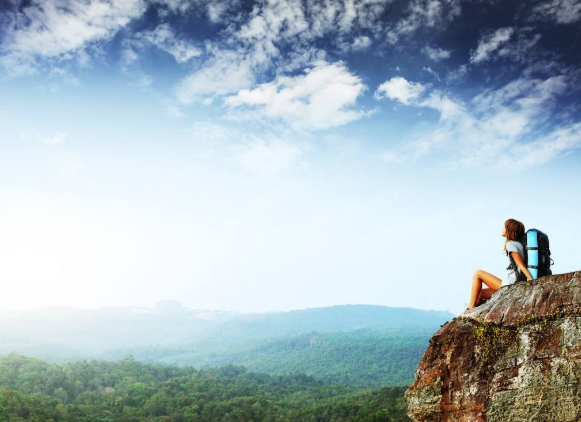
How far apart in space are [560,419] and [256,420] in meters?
55.0

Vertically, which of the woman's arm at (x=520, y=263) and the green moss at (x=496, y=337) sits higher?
the woman's arm at (x=520, y=263)

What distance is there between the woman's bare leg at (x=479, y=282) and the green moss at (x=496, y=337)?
493 mm

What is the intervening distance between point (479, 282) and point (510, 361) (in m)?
1.23

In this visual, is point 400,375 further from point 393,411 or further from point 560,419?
point 560,419

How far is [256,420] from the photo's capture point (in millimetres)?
52312

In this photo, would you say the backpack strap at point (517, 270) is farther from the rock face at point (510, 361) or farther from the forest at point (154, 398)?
the forest at point (154, 398)

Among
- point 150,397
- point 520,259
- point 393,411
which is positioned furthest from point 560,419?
point 150,397

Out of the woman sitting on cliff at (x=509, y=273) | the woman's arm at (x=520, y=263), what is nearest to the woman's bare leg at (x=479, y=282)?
the woman sitting on cliff at (x=509, y=273)

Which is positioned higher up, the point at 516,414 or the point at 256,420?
the point at 516,414

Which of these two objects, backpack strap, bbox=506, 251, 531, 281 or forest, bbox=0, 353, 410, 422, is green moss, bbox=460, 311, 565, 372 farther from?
forest, bbox=0, 353, 410, 422

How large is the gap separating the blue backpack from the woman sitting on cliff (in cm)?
9

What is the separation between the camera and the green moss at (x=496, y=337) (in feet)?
16.6

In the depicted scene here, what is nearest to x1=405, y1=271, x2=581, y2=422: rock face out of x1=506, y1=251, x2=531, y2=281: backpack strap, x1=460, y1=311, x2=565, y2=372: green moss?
x1=460, y1=311, x2=565, y2=372: green moss

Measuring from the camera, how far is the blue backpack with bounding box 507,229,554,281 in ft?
17.9
